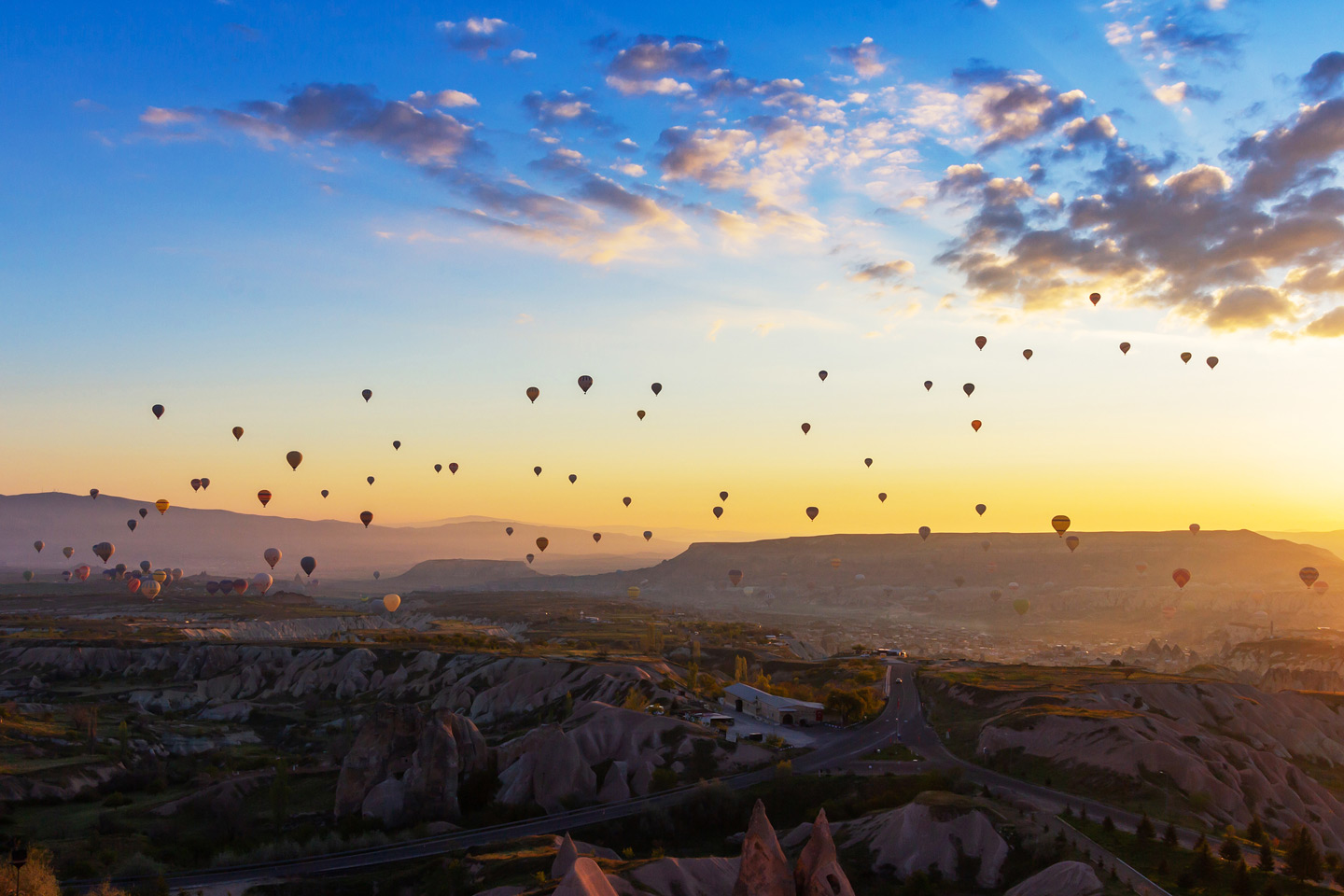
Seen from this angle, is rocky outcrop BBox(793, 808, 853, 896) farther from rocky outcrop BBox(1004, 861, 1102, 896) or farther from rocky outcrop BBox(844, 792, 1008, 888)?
rocky outcrop BBox(844, 792, 1008, 888)

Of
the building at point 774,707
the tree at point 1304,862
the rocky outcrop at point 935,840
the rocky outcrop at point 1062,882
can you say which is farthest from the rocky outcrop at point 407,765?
the tree at point 1304,862

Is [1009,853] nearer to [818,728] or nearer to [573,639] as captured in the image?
[818,728]

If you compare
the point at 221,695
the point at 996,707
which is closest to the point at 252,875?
the point at 996,707

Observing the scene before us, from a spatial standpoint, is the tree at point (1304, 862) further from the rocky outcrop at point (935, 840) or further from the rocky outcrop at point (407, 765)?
the rocky outcrop at point (407, 765)

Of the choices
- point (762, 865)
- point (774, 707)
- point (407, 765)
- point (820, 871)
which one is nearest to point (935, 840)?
point (820, 871)

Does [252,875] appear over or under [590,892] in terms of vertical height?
under

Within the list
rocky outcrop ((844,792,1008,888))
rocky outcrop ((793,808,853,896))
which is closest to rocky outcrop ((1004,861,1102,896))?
rocky outcrop ((844,792,1008,888))
